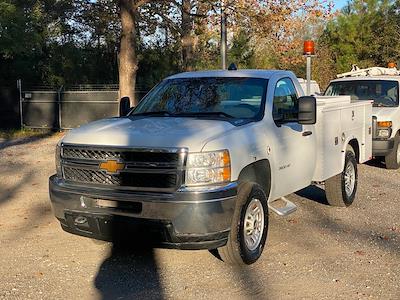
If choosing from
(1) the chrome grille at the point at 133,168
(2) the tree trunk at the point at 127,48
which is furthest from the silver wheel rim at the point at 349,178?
(2) the tree trunk at the point at 127,48

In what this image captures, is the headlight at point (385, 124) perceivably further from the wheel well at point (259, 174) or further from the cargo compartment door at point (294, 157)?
the wheel well at point (259, 174)

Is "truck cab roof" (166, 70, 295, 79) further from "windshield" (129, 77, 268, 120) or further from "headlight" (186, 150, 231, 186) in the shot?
"headlight" (186, 150, 231, 186)

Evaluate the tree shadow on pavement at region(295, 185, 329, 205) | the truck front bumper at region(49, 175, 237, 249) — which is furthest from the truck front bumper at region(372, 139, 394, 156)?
the truck front bumper at region(49, 175, 237, 249)

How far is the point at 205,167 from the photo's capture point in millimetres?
4953

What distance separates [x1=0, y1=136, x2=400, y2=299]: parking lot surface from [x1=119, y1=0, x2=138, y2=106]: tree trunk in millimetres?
9174

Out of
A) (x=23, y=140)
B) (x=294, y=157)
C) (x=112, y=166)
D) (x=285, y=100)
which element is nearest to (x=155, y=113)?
(x=112, y=166)

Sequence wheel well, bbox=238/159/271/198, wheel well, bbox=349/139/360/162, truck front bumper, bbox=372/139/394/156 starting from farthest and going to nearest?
truck front bumper, bbox=372/139/394/156
wheel well, bbox=349/139/360/162
wheel well, bbox=238/159/271/198

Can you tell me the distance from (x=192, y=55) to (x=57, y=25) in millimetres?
6053

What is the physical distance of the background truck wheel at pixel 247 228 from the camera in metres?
5.26

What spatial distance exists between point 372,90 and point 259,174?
7.11 metres

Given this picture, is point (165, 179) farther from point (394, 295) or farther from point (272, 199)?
point (394, 295)

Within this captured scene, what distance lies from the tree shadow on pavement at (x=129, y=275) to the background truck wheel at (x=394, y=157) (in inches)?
275

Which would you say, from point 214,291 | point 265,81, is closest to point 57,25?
point 265,81

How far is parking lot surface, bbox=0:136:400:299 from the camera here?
4.91 metres
